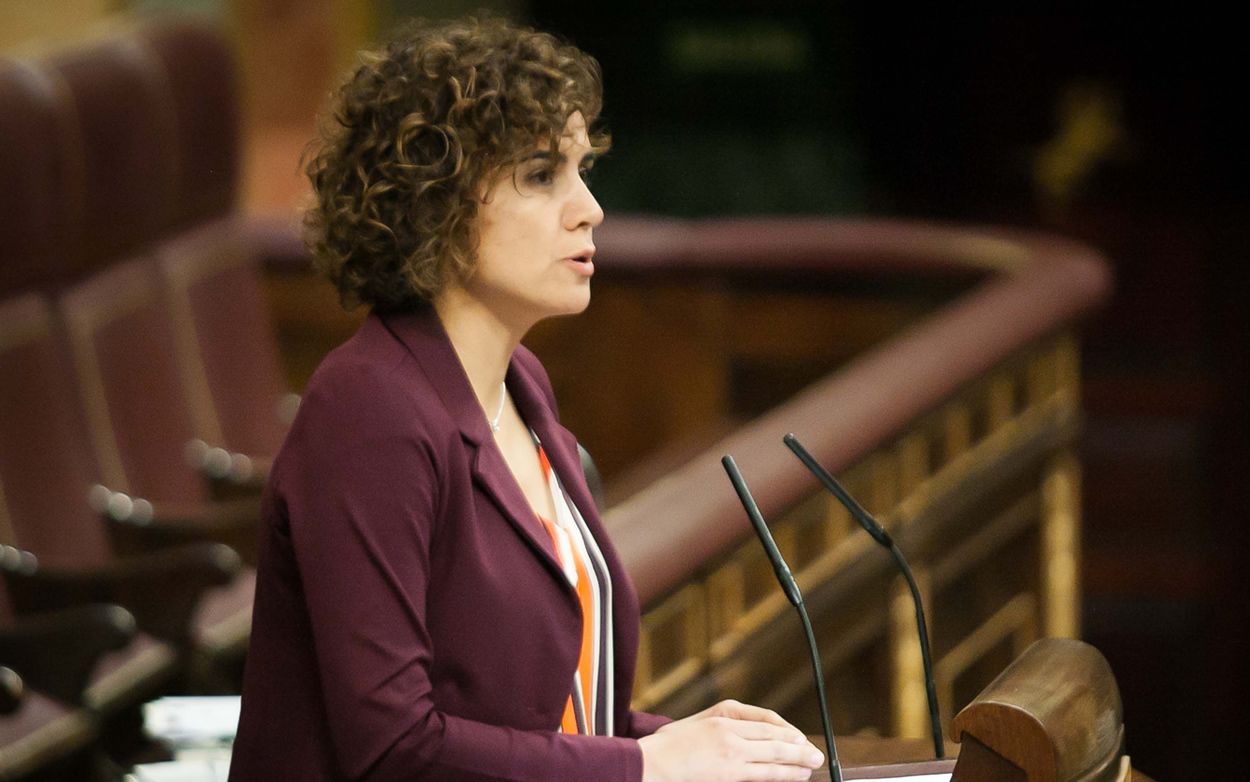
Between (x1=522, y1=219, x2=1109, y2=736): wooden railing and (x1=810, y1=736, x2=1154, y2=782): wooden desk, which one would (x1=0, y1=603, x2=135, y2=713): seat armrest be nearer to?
(x1=522, y1=219, x2=1109, y2=736): wooden railing

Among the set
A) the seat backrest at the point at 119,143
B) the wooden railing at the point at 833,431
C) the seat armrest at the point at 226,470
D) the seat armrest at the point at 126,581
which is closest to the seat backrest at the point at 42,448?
the seat armrest at the point at 126,581

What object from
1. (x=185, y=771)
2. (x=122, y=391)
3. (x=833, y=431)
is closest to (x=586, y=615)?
(x=185, y=771)

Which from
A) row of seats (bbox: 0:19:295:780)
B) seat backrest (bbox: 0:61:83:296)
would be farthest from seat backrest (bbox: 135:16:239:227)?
seat backrest (bbox: 0:61:83:296)

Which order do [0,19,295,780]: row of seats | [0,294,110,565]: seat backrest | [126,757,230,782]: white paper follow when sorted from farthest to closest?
1. [0,294,110,565]: seat backrest
2. [0,19,295,780]: row of seats
3. [126,757,230,782]: white paper

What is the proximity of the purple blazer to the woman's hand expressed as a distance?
0.06 ft

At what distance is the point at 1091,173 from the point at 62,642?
4414 millimetres

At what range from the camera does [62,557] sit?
9.09ft

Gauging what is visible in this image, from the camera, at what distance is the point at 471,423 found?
1.00m

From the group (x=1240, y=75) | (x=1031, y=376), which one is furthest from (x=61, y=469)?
(x=1240, y=75)

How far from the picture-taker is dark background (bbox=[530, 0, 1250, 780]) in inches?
217

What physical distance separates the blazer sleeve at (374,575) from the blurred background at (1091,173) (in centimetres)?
435

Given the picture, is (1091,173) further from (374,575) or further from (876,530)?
(374,575)

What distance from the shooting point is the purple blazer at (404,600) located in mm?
932

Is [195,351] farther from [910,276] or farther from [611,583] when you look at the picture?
[611,583]
